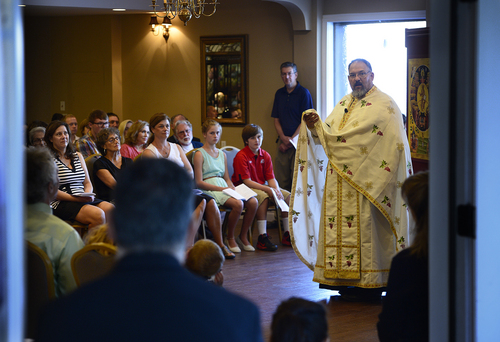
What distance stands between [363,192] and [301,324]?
2.07 metres

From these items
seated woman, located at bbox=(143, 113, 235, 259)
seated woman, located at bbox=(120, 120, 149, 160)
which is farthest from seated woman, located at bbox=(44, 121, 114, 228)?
seated woman, located at bbox=(120, 120, 149, 160)

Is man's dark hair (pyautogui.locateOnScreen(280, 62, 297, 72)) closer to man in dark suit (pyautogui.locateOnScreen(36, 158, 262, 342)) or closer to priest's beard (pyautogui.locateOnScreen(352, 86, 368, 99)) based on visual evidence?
priest's beard (pyautogui.locateOnScreen(352, 86, 368, 99))

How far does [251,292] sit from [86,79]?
251 inches

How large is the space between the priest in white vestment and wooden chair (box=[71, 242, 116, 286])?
6.51ft

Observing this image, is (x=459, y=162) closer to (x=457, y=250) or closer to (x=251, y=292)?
(x=457, y=250)

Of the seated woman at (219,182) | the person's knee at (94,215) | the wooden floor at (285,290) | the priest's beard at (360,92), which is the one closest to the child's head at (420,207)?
the wooden floor at (285,290)

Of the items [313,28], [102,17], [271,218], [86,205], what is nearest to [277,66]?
[313,28]

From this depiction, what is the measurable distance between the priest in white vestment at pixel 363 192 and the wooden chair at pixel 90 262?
1984 mm

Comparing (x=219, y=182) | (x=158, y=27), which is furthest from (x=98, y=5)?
(x=219, y=182)

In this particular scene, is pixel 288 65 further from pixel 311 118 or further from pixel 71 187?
pixel 71 187

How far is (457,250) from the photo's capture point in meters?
1.61

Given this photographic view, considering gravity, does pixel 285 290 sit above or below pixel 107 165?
below

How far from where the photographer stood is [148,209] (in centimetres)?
98

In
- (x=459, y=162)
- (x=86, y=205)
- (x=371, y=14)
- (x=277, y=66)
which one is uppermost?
(x=371, y=14)
